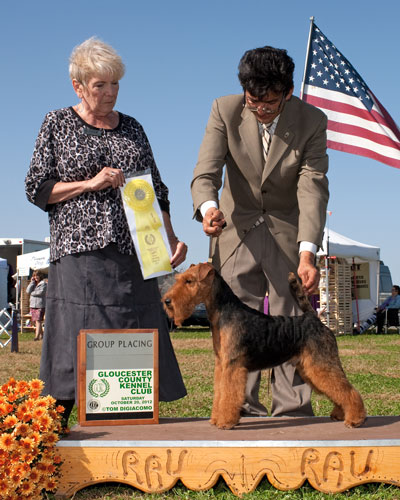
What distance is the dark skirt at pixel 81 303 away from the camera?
10.5 ft

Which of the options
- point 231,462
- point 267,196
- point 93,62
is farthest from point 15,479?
point 93,62

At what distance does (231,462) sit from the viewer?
2619 mm

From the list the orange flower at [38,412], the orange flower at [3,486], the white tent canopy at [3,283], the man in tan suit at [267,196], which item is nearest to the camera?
the orange flower at [3,486]

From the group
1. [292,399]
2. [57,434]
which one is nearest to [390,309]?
[292,399]

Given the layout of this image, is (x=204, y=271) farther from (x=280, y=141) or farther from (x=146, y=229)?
(x=280, y=141)

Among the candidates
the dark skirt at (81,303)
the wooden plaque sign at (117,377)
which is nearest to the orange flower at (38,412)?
the wooden plaque sign at (117,377)

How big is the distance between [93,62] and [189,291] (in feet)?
4.23

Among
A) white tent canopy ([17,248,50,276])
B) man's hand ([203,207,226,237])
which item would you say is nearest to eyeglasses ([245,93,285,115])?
man's hand ([203,207,226,237])

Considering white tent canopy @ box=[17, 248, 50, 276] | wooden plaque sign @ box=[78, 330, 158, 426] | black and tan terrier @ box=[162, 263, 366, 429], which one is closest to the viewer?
black and tan terrier @ box=[162, 263, 366, 429]

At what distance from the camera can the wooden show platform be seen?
2.62m

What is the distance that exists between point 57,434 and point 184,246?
1.34 metres

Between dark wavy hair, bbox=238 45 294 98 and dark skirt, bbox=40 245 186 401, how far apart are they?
113 cm

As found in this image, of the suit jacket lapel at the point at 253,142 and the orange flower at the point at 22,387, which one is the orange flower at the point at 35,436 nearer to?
the orange flower at the point at 22,387

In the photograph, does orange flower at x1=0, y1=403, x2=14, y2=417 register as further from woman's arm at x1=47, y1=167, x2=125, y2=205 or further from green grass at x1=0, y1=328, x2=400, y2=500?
woman's arm at x1=47, y1=167, x2=125, y2=205
